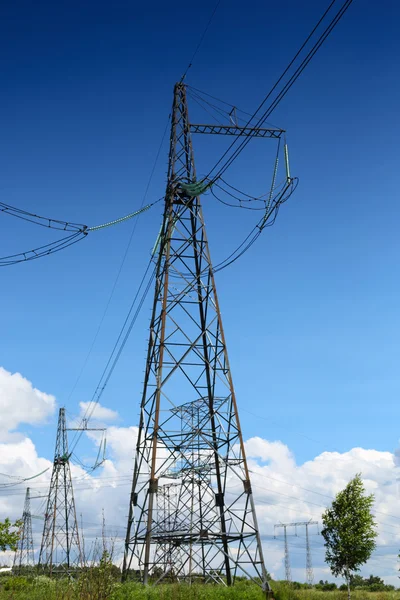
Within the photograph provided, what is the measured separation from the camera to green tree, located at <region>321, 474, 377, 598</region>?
38.6 m

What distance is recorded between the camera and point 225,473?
2603cm

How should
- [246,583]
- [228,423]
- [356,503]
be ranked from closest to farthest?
[246,583], [228,423], [356,503]

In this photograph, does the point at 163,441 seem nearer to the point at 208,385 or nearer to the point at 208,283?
the point at 208,385

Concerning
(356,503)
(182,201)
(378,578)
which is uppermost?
(182,201)

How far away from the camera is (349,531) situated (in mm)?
38625

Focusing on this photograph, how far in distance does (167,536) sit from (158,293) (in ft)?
33.7

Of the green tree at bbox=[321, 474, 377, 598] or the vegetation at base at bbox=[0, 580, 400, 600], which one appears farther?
the green tree at bbox=[321, 474, 377, 598]

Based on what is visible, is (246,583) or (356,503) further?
(356,503)

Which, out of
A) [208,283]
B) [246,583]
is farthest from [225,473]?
[208,283]

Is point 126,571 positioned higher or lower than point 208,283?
lower

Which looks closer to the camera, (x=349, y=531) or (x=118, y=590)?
(x=118, y=590)

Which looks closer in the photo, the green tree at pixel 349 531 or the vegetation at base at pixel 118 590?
the vegetation at base at pixel 118 590

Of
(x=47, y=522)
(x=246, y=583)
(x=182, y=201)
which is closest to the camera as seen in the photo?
(x=246, y=583)

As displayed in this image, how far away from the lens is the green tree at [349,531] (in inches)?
1519
